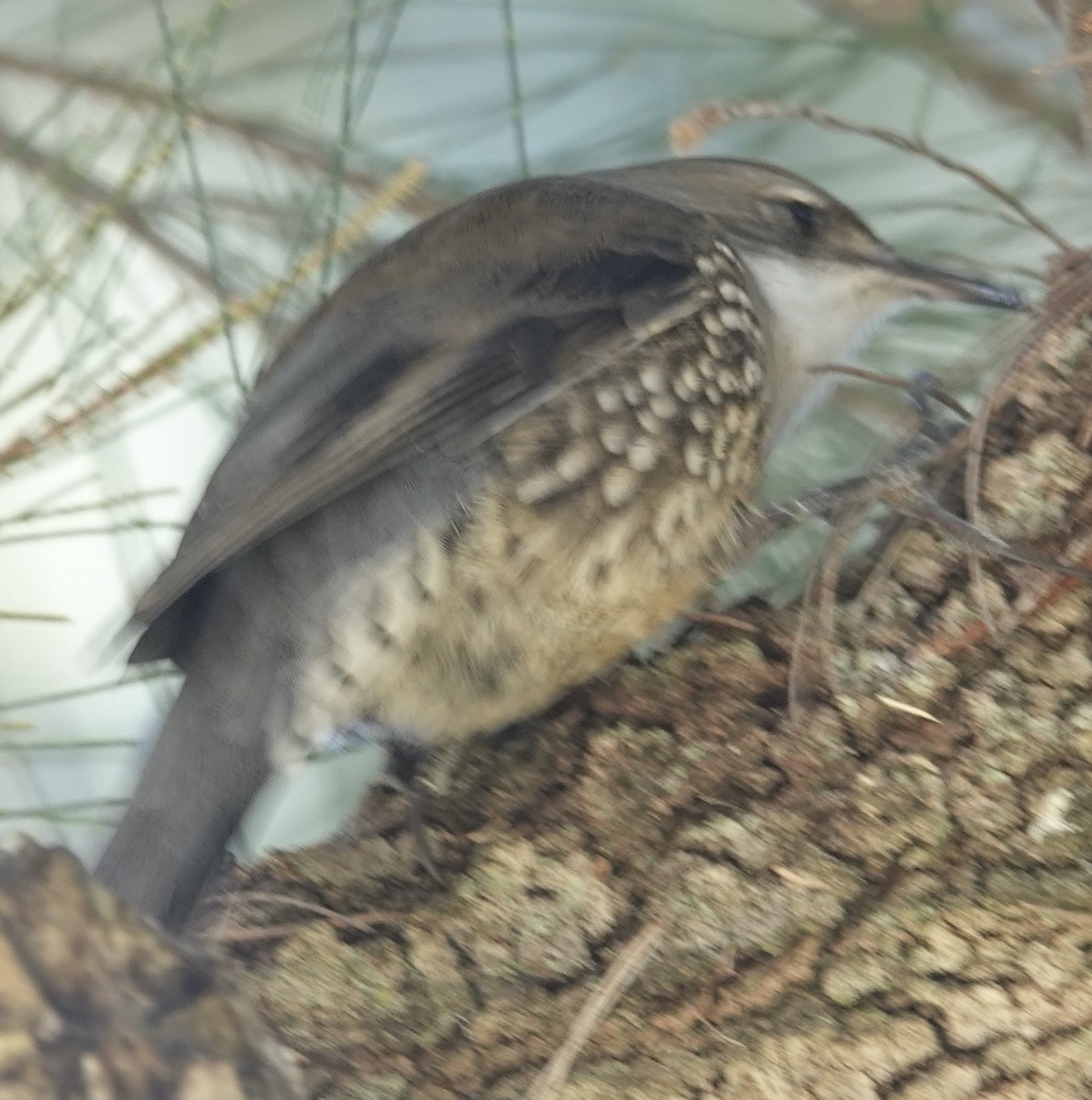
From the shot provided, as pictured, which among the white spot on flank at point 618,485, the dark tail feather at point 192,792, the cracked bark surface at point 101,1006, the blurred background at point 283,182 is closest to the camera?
the cracked bark surface at point 101,1006

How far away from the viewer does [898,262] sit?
1.33m

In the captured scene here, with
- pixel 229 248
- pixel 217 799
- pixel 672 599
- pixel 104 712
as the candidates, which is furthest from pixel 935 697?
pixel 229 248

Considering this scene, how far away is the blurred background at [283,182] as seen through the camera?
3.92 ft

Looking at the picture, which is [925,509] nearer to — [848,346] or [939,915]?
[939,915]

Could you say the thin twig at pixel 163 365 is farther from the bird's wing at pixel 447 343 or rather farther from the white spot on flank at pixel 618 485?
the white spot on flank at pixel 618 485

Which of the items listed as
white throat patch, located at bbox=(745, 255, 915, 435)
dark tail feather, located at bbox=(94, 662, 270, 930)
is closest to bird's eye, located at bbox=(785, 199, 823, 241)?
white throat patch, located at bbox=(745, 255, 915, 435)

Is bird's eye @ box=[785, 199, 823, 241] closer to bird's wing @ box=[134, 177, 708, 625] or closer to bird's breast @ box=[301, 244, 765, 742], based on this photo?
bird's wing @ box=[134, 177, 708, 625]

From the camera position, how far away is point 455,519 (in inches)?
41.6

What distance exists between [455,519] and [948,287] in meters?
0.55

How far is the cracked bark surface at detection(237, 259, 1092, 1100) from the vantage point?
30.6 inches

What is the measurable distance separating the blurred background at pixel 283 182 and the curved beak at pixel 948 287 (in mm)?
65

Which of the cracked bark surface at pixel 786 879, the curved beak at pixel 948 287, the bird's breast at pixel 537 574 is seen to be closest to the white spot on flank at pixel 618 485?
the bird's breast at pixel 537 574

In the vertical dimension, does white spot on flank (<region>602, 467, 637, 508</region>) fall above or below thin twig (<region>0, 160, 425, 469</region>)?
below

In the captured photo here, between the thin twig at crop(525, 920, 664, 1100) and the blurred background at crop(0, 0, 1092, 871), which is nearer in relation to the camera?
the thin twig at crop(525, 920, 664, 1100)
